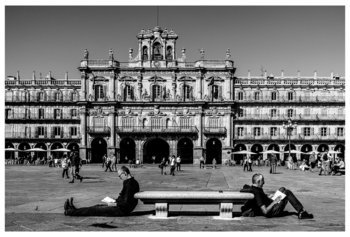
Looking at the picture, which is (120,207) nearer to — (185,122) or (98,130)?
(185,122)

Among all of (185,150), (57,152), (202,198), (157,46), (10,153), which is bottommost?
(10,153)

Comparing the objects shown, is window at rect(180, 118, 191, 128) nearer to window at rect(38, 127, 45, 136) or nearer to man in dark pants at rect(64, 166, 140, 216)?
window at rect(38, 127, 45, 136)

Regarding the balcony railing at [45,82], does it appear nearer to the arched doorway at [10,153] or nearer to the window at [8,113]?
the window at [8,113]

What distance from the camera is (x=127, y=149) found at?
6294cm

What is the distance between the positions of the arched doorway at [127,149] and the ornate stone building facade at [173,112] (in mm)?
136

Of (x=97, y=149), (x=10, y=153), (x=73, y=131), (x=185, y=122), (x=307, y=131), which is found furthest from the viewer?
(x=73, y=131)

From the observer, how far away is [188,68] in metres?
62.6

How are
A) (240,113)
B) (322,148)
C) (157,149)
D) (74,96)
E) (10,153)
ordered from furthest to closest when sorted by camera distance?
(74,96) < (10,153) < (240,113) < (322,148) < (157,149)

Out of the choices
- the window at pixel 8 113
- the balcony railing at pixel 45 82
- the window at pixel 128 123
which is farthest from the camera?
the balcony railing at pixel 45 82

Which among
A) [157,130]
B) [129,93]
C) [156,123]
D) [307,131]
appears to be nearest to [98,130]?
[129,93]

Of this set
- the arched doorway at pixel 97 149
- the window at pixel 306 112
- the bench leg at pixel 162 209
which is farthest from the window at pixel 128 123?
the bench leg at pixel 162 209

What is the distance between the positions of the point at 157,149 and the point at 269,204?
5319 cm

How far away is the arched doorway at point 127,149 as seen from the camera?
6259cm

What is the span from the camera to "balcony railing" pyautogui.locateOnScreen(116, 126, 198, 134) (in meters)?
61.6
